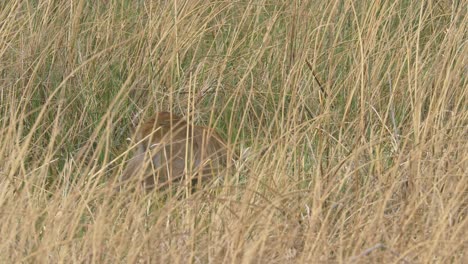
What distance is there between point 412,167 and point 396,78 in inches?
36.5

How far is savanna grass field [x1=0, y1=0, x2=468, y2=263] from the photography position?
301 cm

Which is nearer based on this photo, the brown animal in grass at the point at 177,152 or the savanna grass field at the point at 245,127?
the savanna grass field at the point at 245,127

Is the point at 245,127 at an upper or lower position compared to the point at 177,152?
lower

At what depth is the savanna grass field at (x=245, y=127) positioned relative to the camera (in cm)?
301

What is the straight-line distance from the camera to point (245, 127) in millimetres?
4477

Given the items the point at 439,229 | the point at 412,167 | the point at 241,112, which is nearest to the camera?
the point at 439,229

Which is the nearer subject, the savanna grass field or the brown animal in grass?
the savanna grass field

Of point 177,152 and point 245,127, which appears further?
point 245,127

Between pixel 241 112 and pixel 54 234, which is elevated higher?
pixel 54 234

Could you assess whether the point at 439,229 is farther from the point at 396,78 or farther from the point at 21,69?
the point at 21,69

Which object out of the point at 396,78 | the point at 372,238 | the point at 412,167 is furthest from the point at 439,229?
the point at 396,78

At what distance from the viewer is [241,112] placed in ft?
15.1

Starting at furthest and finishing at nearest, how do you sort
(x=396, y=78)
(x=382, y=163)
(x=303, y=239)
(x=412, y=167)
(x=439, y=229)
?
(x=396, y=78)
(x=382, y=163)
(x=412, y=167)
(x=303, y=239)
(x=439, y=229)

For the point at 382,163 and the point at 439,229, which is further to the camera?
the point at 382,163
